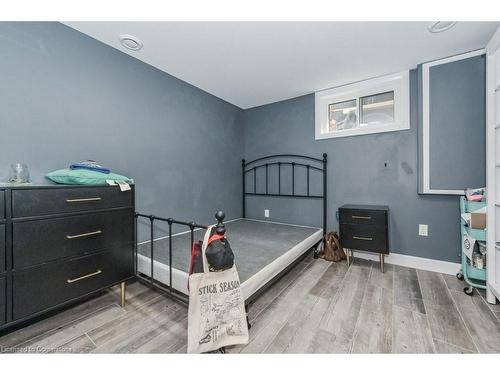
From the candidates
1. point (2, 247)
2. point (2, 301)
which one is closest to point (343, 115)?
point (2, 247)

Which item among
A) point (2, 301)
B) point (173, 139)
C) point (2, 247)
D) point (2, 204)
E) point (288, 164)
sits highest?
point (173, 139)

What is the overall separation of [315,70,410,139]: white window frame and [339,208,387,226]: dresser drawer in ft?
3.26

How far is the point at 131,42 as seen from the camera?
1865mm

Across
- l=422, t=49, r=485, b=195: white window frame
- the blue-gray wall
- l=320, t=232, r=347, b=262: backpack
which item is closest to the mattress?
l=320, t=232, r=347, b=262: backpack

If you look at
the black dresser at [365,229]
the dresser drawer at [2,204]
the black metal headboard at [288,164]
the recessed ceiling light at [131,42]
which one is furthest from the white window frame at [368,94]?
the dresser drawer at [2,204]

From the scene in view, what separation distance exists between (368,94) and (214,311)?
2.88 m

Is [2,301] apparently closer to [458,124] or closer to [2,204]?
[2,204]

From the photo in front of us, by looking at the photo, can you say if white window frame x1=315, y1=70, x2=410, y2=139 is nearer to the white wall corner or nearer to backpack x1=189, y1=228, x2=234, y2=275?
the white wall corner

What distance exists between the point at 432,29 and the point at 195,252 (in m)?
2.46

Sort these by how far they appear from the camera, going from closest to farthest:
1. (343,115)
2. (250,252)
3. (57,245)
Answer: (57,245) → (250,252) → (343,115)

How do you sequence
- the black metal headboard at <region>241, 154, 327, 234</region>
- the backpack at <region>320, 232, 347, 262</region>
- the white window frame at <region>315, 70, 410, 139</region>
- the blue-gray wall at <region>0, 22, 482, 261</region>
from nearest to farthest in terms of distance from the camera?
the blue-gray wall at <region>0, 22, 482, 261</region> < the white window frame at <region>315, 70, 410, 139</region> < the backpack at <region>320, 232, 347, 262</region> < the black metal headboard at <region>241, 154, 327, 234</region>

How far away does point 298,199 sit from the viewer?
10.3 feet

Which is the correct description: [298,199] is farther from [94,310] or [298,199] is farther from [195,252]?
[94,310]

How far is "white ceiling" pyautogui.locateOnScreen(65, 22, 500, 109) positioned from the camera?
1.69m
